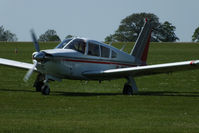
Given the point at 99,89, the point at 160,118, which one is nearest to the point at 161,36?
the point at 99,89

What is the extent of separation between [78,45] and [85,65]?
35.9 inches

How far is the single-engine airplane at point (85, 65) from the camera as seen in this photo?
20781 millimetres

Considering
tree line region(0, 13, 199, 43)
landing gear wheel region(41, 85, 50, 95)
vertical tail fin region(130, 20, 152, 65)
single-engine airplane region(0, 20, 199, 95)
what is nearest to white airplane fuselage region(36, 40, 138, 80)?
single-engine airplane region(0, 20, 199, 95)

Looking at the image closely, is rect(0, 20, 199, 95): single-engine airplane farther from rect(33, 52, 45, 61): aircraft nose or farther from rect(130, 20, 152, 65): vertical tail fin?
rect(130, 20, 152, 65): vertical tail fin

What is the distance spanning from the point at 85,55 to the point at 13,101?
483 cm

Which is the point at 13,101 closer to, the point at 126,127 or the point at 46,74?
the point at 46,74

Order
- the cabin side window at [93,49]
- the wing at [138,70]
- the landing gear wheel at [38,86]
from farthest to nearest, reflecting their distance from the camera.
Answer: the landing gear wheel at [38,86] < the cabin side window at [93,49] < the wing at [138,70]

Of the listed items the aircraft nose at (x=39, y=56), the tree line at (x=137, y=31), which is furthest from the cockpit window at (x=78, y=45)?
the tree line at (x=137, y=31)

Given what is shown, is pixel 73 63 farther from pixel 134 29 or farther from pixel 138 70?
pixel 134 29

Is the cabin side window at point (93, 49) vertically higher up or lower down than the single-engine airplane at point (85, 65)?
higher up

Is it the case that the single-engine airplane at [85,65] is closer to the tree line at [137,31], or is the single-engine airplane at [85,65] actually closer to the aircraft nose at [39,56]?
the aircraft nose at [39,56]

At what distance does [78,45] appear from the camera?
21.9m

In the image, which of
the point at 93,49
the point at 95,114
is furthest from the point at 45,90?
the point at 95,114

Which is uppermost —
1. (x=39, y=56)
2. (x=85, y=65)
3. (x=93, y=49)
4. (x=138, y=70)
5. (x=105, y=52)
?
(x=93, y=49)
